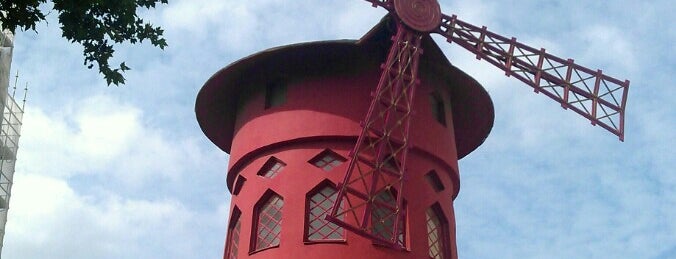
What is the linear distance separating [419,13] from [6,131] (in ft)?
36.9

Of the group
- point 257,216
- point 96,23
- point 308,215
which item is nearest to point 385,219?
point 308,215

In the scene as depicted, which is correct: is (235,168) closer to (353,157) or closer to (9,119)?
(353,157)

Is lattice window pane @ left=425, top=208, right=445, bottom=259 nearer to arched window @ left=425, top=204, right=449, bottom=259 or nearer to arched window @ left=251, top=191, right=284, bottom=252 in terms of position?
arched window @ left=425, top=204, right=449, bottom=259

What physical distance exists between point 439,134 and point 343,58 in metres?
1.86

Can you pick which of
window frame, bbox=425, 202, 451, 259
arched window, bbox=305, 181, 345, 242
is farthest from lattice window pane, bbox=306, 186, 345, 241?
window frame, bbox=425, 202, 451, 259

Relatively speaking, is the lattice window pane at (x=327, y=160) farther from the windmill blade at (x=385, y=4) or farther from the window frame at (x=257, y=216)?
the windmill blade at (x=385, y=4)

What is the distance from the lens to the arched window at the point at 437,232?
12.7m

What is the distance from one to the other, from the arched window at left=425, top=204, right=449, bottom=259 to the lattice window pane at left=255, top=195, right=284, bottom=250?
6.90ft

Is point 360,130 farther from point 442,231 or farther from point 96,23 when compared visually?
point 96,23

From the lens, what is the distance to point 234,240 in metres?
13.4

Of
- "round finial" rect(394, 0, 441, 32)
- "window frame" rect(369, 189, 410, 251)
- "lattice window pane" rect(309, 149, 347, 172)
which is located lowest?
"window frame" rect(369, 189, 410, 251)

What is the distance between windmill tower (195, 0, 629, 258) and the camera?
1195cm

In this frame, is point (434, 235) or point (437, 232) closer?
point (434, 235)

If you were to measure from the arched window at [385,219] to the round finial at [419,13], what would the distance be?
2.59m
